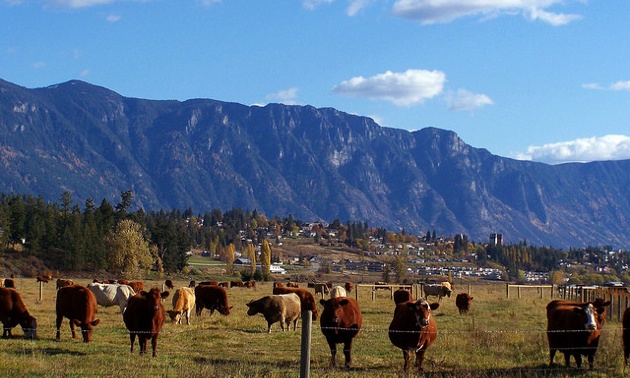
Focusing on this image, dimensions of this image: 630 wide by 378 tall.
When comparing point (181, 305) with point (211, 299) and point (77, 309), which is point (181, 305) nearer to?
point (211, 299)

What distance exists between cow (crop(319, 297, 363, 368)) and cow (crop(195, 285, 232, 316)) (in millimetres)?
15268

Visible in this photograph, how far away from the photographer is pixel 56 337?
73.3 ft

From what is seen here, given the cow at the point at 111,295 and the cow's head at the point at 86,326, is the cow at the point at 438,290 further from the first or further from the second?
the cow's head at the point at 86,326

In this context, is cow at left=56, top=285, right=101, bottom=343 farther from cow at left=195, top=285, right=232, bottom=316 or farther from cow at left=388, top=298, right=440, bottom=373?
cow at left=195, top=285, right=232, bottom=316

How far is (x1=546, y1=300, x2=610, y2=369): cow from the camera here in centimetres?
1819

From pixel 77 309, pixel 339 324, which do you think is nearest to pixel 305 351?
pixel 339 324

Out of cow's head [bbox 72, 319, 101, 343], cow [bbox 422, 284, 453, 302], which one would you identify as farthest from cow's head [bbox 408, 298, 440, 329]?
cow [bbox 422, 284, 453, 302]

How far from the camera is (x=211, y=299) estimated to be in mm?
34344

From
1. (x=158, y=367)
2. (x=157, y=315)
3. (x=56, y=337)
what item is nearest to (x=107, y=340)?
(x=56, y=337)

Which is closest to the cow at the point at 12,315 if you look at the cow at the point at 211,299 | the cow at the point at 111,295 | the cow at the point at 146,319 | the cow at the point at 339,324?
the cow at the point at 146,319

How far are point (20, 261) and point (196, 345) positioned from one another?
318 ft

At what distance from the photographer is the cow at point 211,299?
34.2 meters

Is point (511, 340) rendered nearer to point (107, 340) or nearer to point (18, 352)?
point (107, 340)

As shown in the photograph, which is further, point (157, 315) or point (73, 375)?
point (157, 315)
